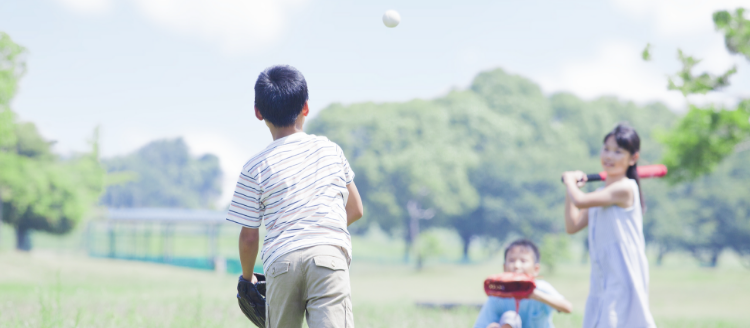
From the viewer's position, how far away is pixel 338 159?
2.66 m

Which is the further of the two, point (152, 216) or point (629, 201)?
point (152, 216)

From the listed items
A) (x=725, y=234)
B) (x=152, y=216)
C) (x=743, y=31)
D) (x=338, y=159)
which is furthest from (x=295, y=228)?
(x=725, y=234)

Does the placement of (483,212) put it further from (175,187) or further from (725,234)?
(175,187)

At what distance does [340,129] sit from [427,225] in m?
7.94

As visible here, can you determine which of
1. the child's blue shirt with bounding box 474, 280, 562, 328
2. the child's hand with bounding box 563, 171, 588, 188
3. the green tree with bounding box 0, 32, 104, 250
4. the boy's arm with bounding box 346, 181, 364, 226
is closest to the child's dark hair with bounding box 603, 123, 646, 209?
the child's hand with bounding box 563, 171, 588, 188

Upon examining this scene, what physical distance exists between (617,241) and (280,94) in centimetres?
167

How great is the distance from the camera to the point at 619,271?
2906mm

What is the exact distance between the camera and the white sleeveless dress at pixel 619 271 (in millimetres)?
2877

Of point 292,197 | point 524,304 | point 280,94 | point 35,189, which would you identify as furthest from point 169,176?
point 292,197

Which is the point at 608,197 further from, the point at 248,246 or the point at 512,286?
the point at 248,246

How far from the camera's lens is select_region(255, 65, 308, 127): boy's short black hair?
2611mm

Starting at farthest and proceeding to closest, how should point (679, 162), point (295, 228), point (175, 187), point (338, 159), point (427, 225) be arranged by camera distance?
point (175, 187) < point (427, 225) < point (679, 162) < point (338, 159) < point (295, 228)

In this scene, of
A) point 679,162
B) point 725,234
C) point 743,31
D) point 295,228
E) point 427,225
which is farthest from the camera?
point 427,225

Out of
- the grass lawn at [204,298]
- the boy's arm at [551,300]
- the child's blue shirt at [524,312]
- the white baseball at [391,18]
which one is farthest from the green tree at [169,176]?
the boy's arm at [551,300]
